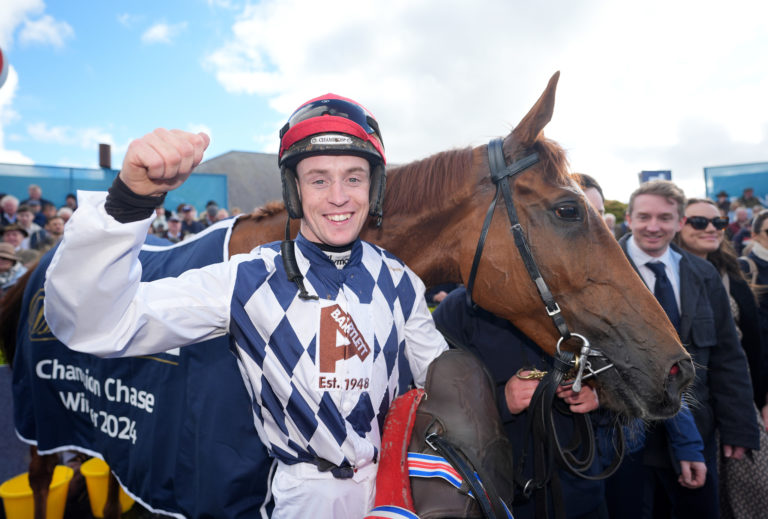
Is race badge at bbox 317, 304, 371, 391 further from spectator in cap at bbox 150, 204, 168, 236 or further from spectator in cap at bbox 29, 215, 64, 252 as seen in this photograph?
spectator in cap at bbox 150, 204, 168, 236

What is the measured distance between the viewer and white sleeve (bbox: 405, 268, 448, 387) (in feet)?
5.59

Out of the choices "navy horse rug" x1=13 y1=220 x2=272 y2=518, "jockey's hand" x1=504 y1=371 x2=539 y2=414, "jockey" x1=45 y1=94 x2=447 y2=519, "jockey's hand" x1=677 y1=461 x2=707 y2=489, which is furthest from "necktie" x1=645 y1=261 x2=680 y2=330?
"navy horse rug" x1=13 y1=220 x2=272 y2=518

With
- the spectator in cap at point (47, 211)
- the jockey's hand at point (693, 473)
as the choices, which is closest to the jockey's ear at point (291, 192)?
the jockey's hand at point (693, 473)

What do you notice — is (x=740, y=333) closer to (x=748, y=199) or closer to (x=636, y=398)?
(x=636, y=398)

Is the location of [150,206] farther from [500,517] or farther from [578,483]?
[578,483]

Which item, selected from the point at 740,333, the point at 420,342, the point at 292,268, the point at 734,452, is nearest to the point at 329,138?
the point at 292,268

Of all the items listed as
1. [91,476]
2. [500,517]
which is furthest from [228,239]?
[91,476]

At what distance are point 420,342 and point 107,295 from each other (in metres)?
1.08

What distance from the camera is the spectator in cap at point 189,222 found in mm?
10441

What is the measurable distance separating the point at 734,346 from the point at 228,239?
3132 millimetres

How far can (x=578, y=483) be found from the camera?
2107mm

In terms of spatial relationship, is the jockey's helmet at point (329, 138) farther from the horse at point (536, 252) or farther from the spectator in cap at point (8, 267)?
the spectator in cap at point (8, 267)

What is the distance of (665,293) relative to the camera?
108 inches

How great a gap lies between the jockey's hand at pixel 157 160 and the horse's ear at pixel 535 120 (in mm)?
1522
